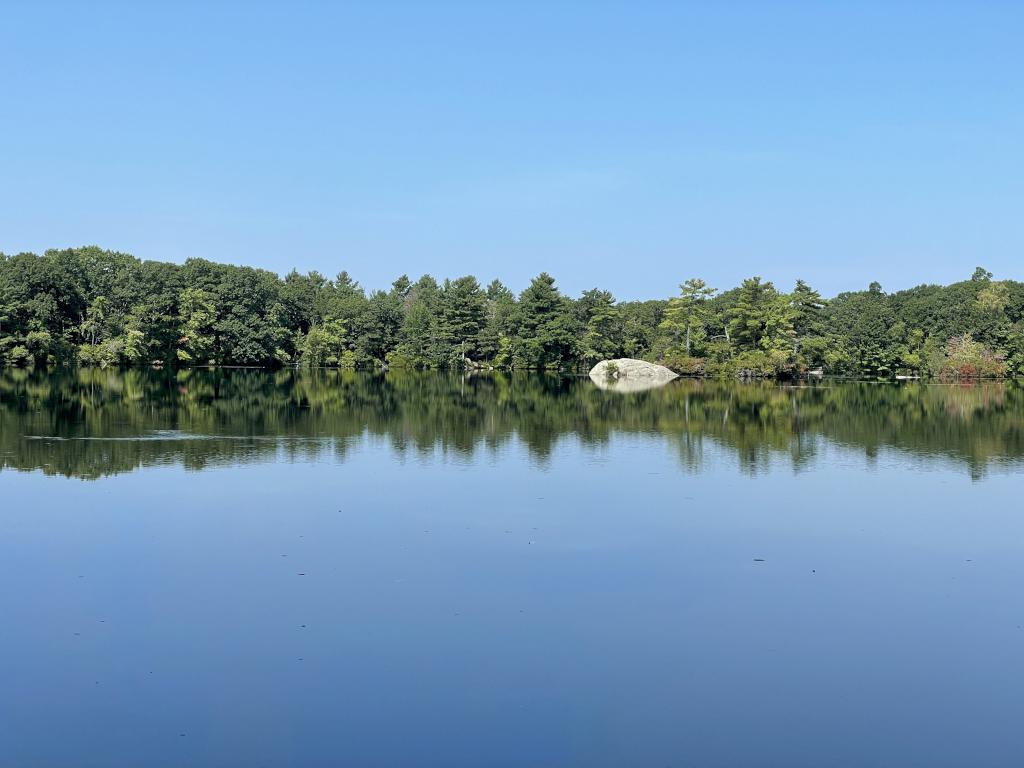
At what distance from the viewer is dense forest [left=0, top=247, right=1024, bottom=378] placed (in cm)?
6838

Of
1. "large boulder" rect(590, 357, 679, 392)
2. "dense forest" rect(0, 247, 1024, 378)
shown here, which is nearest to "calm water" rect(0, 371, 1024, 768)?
"large boulder" rect(590, 357, 679, 392)

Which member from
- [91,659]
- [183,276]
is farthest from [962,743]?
[183,276]

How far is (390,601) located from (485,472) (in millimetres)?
9634

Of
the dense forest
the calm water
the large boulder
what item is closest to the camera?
the calm water

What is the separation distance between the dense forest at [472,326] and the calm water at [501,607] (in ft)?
159

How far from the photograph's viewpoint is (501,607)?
1016cm

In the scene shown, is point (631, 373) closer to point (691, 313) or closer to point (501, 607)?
point (691, 313)

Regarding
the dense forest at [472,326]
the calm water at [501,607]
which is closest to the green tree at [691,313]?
the dense forest at [472,326]

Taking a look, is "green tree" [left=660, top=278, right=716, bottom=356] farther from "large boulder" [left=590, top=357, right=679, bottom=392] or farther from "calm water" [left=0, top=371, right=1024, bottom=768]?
"calm water" [left=0, top=371, right=1024, bottom=768]

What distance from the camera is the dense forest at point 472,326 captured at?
2692 inches

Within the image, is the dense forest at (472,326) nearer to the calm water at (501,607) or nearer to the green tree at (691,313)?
the green tree at (691,313)

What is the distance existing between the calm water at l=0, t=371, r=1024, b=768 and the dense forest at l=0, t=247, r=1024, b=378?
48519 mm

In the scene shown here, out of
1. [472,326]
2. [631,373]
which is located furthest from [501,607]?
[472,326]

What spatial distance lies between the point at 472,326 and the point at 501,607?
233 ft
